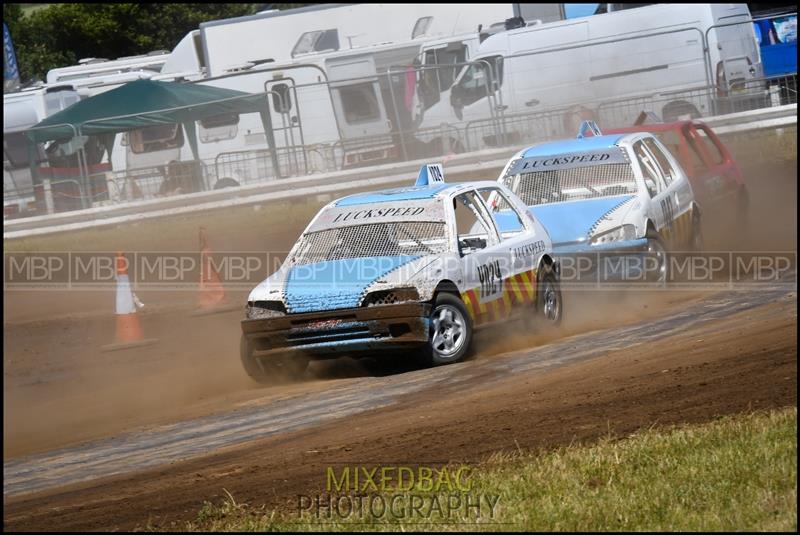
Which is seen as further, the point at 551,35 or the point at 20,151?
the point at 20,151

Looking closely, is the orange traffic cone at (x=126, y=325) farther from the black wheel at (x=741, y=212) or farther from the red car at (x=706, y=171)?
the black wheel at (x=741, y=212)

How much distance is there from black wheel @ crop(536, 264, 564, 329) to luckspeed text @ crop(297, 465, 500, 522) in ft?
15.5

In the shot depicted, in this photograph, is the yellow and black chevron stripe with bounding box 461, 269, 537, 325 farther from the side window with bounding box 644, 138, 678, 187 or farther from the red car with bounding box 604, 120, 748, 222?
the red car with bounding box 604, 120, 748, 222

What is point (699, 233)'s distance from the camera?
13625 millimetres

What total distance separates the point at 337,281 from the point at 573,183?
422cm

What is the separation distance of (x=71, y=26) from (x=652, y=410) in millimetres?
49237

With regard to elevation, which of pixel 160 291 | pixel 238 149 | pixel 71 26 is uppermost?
pixel 71 26

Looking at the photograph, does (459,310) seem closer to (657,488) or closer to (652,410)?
(652,410)

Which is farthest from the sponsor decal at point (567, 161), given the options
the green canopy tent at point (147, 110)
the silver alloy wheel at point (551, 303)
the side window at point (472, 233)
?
the green canopy tent at point (147, 110)

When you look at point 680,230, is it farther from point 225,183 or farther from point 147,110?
point 147,110

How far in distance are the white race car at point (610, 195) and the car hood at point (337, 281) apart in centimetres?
285

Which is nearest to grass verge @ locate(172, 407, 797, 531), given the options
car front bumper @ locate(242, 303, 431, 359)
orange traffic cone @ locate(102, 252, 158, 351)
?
car front bumper @ locate(242, 303, 431, 359)

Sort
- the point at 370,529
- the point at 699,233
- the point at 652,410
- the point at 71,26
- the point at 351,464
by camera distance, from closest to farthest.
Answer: the point at 370,529
the point at 351,464
the point at 652,410
the point at 699,233
the point at 71,26

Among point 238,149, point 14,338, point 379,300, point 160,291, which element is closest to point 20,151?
point 238,149
